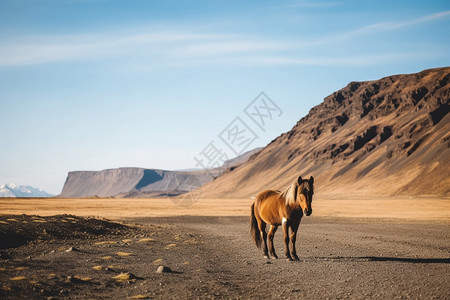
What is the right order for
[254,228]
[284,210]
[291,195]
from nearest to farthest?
[291,195], [284,210], [254,228]

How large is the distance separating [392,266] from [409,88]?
592 feet

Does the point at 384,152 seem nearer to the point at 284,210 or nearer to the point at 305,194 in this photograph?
the point at 284,210

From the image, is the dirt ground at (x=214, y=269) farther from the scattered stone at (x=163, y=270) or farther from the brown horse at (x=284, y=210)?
the brown horse at (x=284, y=210)

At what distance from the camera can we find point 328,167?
16512 centimetres

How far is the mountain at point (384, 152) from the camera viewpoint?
123 metres

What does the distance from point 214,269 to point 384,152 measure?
482 ft

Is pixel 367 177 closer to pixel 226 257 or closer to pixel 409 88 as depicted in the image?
pixel 409 88

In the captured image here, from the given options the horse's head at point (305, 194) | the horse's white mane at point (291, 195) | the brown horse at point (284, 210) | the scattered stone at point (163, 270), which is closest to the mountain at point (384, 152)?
the brown horse at point (284, 210)

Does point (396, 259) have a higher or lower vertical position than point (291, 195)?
lower

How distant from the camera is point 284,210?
47.0 ft

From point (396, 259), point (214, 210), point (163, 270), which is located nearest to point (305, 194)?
point (396, 259)

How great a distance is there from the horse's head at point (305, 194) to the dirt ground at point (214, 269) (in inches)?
70.2

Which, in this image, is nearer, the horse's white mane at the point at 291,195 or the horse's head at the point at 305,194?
the horse's head at the point at 305,194

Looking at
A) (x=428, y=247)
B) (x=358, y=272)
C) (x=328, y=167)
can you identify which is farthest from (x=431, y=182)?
(x=358, y=272)
